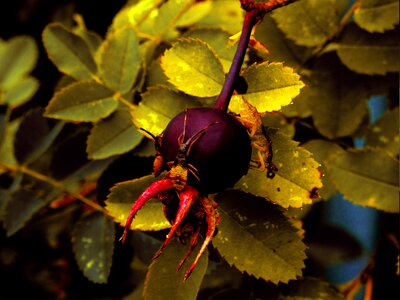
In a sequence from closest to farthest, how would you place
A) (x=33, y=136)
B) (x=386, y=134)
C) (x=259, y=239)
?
(x=259, y=239)
(x=386, y=134)
(x=33, y=136)

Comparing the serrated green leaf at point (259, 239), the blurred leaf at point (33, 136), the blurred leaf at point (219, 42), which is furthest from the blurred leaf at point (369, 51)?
the blurred leaf at point (33, 136)

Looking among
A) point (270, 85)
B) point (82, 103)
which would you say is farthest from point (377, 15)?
point (82, 103)

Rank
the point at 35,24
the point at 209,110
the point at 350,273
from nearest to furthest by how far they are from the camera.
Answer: the point at 209,110, the point at 350,273, the point at 35,24

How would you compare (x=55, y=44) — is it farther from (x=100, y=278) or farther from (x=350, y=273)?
A: (x=350, y=273)

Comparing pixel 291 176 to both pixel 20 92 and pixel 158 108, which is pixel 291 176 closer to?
pixel 158 108

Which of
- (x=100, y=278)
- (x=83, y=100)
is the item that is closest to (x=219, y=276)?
(x=100, y=278)

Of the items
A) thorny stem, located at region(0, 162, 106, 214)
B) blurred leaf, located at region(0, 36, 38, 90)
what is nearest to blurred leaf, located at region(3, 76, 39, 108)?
blurred leaf, located at region(0, 36, 38, 90)

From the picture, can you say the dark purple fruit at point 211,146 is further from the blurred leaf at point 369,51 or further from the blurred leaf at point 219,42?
the blurred leaf at point 369,51
